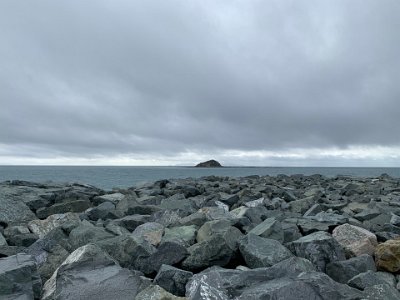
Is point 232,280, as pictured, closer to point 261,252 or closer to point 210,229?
point 261,252

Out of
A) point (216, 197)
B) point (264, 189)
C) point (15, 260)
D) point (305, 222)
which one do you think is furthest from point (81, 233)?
point (264, 189)

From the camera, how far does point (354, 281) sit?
3.92 metres

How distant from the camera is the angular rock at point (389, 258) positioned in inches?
179

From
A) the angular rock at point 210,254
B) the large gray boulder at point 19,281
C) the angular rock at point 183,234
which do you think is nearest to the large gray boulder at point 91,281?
the large gray boulder at point 19,281

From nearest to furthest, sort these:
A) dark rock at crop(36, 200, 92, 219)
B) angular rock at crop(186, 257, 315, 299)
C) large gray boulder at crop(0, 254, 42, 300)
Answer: angular rock at crop(186, 257, 315, 299), large gray boulder at crop(0, 254, 42, 300), dark rock at crop(36, 200, 92, 219)

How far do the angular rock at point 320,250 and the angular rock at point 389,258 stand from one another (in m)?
0.40

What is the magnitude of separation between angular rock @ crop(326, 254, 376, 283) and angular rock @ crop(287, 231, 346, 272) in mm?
130

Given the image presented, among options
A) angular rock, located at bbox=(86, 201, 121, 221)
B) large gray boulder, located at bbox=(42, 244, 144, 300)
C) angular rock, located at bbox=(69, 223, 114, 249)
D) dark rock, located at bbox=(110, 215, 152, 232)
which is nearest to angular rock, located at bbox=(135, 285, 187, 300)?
large gray boulder, located at bbox=(42, 244, 144, 300)

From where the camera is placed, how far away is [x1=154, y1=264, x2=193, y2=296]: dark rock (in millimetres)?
3848

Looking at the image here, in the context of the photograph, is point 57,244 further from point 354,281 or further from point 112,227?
point 354,281

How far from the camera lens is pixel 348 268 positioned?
4.27 metres

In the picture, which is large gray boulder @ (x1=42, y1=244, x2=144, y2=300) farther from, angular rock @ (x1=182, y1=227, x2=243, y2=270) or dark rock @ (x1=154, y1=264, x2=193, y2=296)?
angular rock @ (x1=182, y1=227, x2=243, y2=270)

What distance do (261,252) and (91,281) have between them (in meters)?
1.90

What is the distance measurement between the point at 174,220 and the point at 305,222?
2.32 metres
